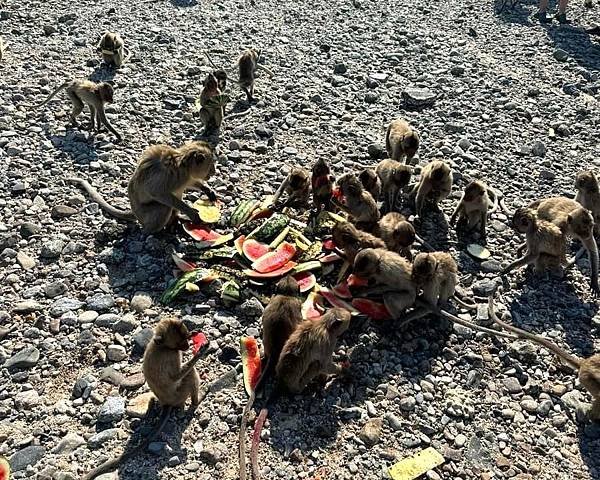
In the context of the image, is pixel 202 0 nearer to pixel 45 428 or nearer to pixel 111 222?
pixel 111 222

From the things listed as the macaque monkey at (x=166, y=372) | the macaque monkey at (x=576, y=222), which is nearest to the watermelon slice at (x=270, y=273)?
the macaque monkey at (x=166, y=372)

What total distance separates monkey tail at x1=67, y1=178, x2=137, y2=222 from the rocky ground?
141mm

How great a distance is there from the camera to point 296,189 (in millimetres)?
8531

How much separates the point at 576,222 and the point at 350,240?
304cm

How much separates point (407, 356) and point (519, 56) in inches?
422

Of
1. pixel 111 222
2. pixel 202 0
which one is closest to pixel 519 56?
pixel 202 0

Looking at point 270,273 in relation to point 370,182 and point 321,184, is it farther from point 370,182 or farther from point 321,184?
point 370,182

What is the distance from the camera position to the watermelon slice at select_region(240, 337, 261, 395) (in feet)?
20.3

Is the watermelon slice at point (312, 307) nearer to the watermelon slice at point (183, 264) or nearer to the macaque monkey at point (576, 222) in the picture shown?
the watermelon slice at point (183, 264)

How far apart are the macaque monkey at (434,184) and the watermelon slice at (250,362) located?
3.67 meters

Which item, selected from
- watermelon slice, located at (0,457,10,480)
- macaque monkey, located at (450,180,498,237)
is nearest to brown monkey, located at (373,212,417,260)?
A: macaque monkey, located at (450,180,498,237)

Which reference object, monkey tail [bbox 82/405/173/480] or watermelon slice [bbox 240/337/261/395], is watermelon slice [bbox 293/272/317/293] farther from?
monkey tail [bbox 82/405/173/480]

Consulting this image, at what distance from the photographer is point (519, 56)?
1483cm

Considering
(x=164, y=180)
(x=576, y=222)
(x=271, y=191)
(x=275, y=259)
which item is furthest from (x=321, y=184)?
(x=576, y=222)
